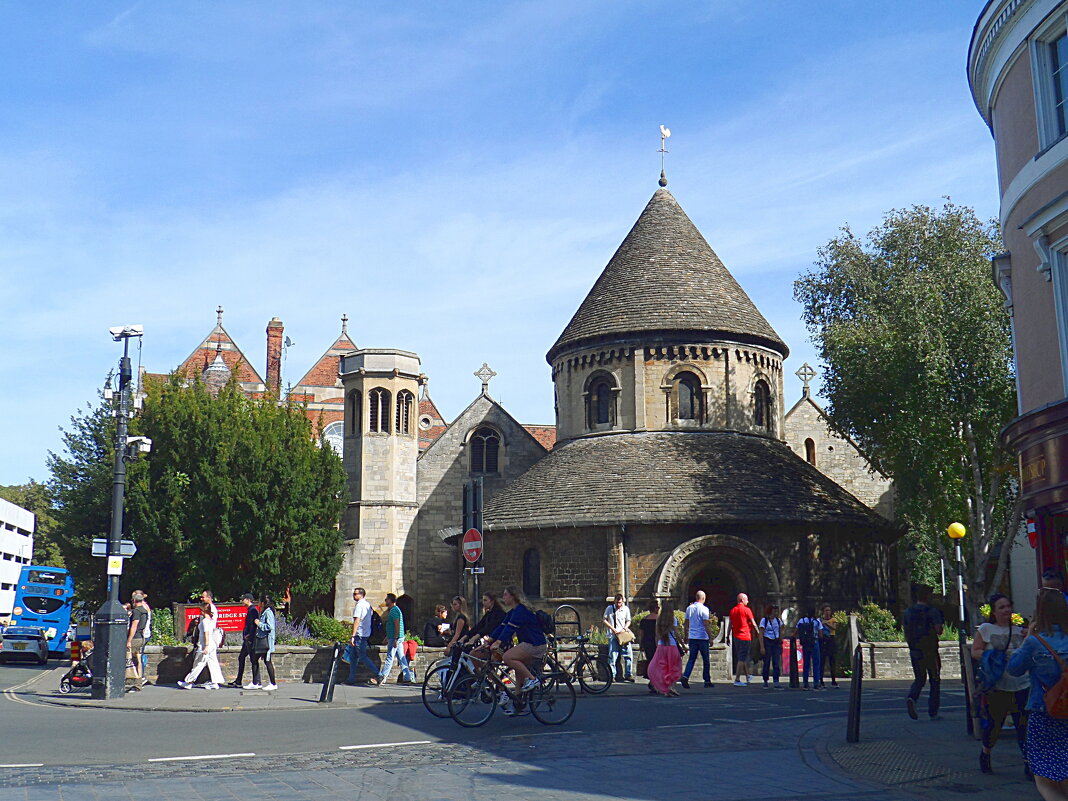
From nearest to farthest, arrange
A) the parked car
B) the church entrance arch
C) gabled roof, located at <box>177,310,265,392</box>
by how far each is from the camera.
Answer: the church entrance arch < the parked car < gabled roof, located at <box>177,310,265,392</box>

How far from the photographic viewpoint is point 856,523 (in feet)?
92.1

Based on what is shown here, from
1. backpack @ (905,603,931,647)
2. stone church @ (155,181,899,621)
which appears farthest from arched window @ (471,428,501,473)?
backpack @ (905,603,931,647)

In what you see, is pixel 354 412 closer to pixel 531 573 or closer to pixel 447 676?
pixel 531 573

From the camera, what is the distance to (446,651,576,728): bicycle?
1235cm

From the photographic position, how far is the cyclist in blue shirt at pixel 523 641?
490 inches

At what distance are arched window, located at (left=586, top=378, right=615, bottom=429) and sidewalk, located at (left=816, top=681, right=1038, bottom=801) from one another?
19.9 meters

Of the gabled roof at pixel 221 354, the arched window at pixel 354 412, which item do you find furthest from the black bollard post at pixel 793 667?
the gabled roof at pixel 221 354

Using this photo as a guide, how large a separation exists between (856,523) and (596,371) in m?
9.10

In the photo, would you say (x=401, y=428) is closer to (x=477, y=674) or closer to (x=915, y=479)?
(x=915, y=479)

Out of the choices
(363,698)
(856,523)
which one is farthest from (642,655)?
(856,523)

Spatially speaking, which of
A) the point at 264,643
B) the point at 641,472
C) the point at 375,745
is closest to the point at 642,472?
the point at 641,472

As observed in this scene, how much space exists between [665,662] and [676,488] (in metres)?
11.5

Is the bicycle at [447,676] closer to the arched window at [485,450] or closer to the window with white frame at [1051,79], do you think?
the window with white frame at [1051,79]

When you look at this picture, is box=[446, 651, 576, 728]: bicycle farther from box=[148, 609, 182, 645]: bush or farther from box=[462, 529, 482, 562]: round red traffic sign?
box=[148, 609, 182, 645]: bush
